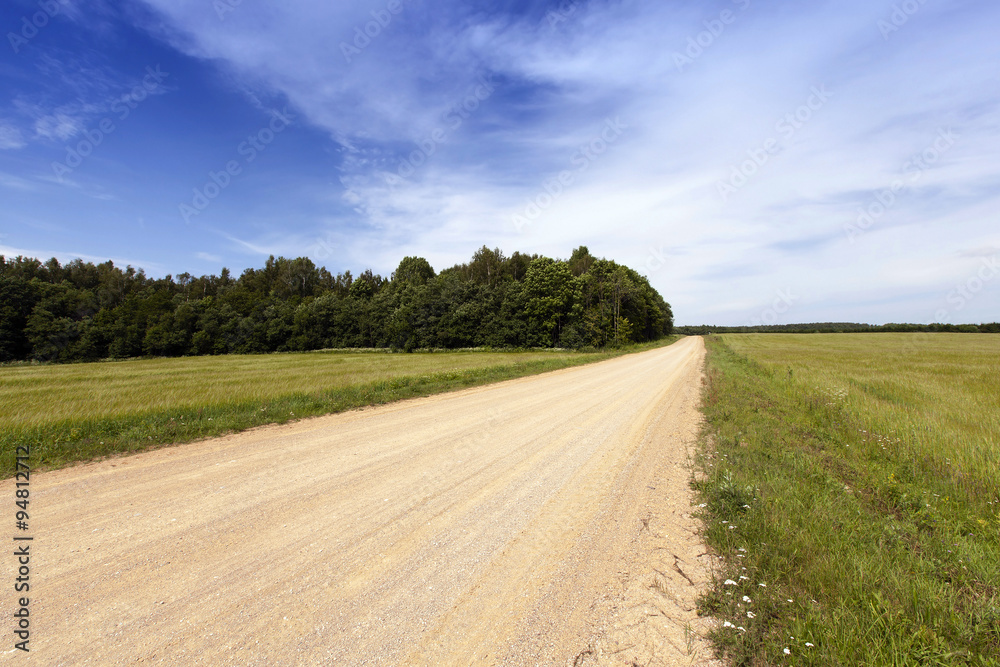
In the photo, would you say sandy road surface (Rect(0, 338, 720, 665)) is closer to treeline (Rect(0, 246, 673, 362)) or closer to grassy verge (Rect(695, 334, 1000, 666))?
grassy verge (Rect(695, 334, 1000, 666))

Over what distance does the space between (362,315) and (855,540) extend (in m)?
73.3

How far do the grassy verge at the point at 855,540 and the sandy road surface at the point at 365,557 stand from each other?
1.61 feet

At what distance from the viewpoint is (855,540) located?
4141 mm

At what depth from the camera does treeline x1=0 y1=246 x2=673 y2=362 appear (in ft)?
181

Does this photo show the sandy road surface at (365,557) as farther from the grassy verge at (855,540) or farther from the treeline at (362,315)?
the treeline at (362,315)

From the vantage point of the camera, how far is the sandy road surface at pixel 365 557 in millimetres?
2721

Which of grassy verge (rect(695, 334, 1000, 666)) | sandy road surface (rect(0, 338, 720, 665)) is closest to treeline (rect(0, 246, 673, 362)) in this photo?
grassy verge (rect(695, 334, 1000, 666))

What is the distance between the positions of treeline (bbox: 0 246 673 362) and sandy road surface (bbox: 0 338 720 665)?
152ft

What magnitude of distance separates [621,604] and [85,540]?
542cm

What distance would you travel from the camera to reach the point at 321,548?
3969 millimetres

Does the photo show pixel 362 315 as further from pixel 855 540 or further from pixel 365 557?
pixel 855 540

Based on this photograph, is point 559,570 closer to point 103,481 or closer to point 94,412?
point 103,481

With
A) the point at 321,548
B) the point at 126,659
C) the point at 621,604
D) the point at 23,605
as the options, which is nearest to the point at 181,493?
the point at 23,605

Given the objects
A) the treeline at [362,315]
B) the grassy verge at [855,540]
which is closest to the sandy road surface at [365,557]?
the grassy verge at [855,540]
